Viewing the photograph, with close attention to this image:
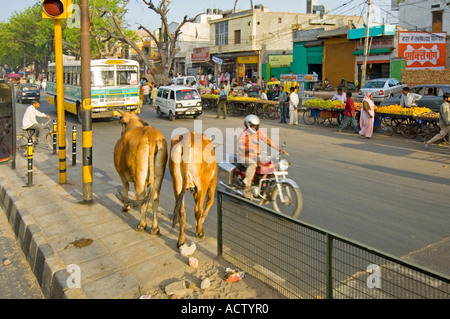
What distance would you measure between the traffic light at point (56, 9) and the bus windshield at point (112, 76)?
36.2 ft

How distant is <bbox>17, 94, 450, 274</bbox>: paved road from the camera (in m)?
6.17

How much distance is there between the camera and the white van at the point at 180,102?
67.6 ft

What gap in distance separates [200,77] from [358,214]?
40.2 m

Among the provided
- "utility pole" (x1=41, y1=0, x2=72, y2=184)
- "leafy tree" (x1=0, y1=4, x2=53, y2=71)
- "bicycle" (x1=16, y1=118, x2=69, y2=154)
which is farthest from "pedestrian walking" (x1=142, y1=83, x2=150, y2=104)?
"leafy tree" (x1=0, y1=4, x2=53, y2=71)

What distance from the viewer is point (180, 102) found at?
67.5 feet

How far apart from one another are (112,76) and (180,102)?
346cm

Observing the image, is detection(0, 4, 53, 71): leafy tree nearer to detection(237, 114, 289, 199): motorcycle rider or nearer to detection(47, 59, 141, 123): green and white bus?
detection(47, 59, 141, 123): green and white bus

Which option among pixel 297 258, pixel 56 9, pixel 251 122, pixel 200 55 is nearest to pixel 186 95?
→ pixel 56 9

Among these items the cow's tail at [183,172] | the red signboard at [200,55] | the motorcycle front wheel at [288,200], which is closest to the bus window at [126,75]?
the motorcycle front wheel at [288,200]

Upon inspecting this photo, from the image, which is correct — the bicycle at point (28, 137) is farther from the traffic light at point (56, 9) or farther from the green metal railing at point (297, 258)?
the green metal railing at point (297, 258)

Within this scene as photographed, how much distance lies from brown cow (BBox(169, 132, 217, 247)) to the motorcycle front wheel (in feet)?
4.89

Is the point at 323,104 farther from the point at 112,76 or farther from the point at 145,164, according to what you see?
the point at 145,164

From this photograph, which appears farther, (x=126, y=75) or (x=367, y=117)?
(x=126, y=75)

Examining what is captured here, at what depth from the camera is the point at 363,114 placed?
1531 centimetres
